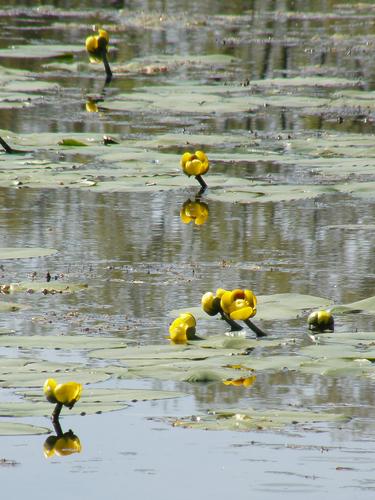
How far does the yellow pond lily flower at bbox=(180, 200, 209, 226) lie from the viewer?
6789 millimetres

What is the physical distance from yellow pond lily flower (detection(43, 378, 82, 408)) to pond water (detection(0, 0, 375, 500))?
92 millimetres

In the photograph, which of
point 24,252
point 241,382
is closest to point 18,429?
point 241,382

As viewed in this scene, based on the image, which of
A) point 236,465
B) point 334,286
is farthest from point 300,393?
point 334,286

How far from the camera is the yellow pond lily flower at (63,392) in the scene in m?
3.61

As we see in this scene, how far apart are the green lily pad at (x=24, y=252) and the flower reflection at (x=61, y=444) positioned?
2.12 meters

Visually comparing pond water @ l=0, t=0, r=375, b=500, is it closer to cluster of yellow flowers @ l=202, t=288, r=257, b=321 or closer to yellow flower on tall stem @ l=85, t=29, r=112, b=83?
cluster of yellow flowers @ l=202, t=288, r=257, b=321

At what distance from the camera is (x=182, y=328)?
173 inches

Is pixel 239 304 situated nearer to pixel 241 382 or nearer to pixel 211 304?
pixel 211 304

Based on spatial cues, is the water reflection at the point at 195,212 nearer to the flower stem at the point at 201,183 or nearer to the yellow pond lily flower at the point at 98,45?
the flower stem at the point at 201,183

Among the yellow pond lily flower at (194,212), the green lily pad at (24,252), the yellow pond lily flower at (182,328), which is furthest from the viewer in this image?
the yellow pond lily flower at (194,212)

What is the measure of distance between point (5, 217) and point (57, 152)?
165cm

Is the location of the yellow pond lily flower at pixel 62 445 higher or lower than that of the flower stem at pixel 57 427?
lower

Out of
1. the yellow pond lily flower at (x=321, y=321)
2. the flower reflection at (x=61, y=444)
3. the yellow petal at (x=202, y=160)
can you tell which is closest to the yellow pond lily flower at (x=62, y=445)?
the flower reflection at (x=61, y=444)

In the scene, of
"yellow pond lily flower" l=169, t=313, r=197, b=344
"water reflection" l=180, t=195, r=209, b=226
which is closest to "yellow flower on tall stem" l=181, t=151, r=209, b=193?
"water reflection" l=180, t=195, r=209, b=226
